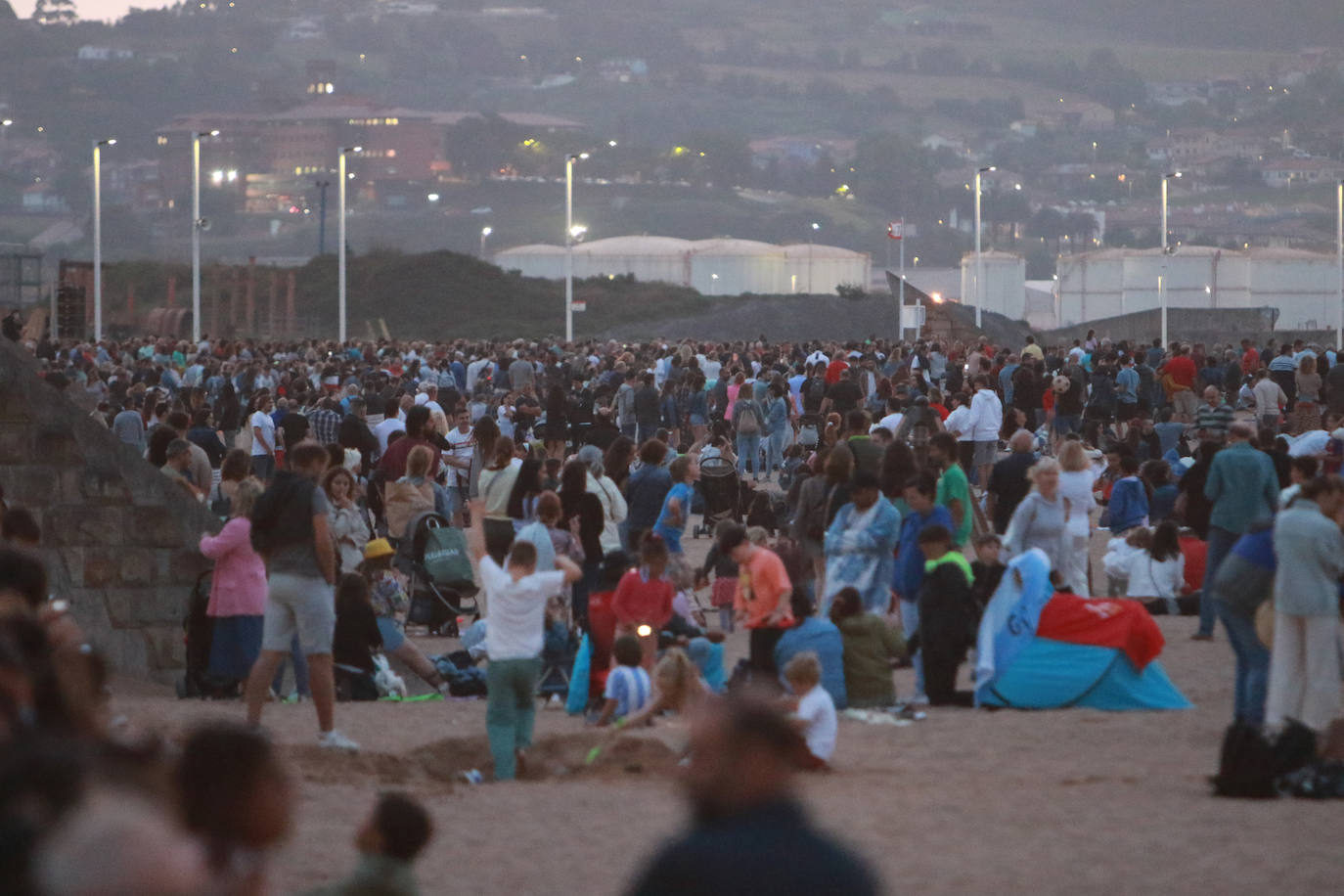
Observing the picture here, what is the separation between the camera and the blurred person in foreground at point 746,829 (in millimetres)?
Answer: 3068

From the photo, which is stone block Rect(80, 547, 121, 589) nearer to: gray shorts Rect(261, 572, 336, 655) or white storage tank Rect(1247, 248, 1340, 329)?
gray shorts Rect(261, 572, 336, 655)

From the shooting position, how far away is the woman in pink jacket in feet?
33.5

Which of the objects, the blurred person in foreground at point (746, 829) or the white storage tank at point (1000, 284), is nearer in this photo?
the blurred person in foreground at point (746, 829)

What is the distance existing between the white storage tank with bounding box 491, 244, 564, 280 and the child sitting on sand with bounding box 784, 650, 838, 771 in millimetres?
87724

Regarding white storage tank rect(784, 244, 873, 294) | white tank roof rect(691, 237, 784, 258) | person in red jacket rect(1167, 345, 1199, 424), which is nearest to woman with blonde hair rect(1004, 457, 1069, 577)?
person in red jacket rect(1167, 345, 1199, 424)

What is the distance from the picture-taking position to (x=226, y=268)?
74.4m

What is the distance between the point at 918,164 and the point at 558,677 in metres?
163

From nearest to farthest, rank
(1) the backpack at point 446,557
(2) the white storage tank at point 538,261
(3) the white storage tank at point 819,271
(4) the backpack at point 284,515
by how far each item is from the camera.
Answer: (4) the backpack at point 284,515, (1) the backpack at point 446,557, (3) the white storage tank at point 819,271, (2) the white storage tank at point 538,261

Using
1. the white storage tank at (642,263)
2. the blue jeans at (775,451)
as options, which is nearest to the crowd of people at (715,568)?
the blue jeans at (775,451)

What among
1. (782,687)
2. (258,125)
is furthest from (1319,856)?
(258,125)

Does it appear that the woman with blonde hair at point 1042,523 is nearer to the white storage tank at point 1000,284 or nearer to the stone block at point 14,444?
the stone block at point 14,444

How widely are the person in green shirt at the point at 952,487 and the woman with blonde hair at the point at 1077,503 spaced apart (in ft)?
2.17

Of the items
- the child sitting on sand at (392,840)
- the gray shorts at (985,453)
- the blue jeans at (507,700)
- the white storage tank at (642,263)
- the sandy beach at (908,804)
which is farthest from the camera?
the white storage tank at (642,263)

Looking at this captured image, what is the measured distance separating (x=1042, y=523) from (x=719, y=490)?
631cm
